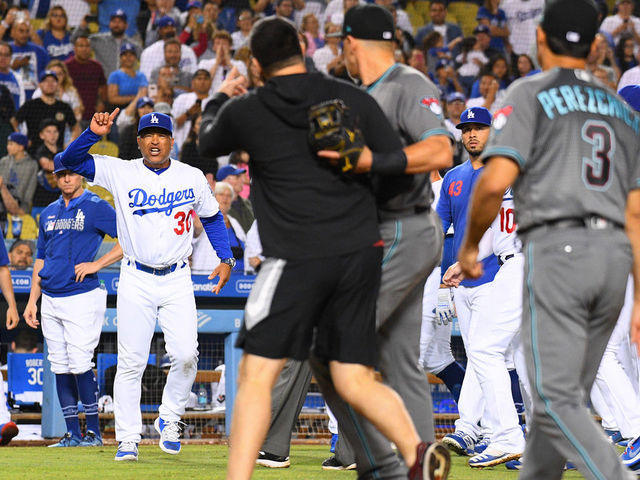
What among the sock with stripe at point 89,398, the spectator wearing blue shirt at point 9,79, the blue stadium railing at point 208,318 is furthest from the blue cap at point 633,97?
the spectator wearing blue shirt at point 9,79

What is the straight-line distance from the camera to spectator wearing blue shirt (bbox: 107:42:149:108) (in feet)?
44.9

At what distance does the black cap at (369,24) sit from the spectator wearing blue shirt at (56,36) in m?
10.9

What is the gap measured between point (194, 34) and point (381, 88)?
1117 centimetres

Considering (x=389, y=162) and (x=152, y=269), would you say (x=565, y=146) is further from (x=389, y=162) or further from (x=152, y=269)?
(x=152, y=269)

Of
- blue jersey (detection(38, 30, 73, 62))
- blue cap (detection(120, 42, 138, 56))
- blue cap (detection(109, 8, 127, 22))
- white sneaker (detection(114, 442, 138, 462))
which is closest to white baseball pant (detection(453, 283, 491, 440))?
white sneaker (detection(114, 442, 138, 462))

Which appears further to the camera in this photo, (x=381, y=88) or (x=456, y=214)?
(x=456, y=214)

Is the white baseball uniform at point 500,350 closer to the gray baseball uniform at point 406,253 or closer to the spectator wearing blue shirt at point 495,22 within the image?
the gray baseball uniform at point 406,253

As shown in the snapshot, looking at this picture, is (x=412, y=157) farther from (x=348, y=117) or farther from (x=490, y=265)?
(x=490, y=265)

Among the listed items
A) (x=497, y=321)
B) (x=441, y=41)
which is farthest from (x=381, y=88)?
(x=441, y=41)

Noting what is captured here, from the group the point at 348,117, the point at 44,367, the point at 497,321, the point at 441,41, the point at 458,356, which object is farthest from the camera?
the point at 441,41

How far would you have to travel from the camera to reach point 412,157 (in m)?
4.04

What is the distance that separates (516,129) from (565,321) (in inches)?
26.9

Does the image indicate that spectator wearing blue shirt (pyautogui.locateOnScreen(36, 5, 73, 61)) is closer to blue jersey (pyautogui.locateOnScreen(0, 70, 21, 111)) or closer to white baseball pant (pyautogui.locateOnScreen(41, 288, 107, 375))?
blue jersey (pyautogui.locateOnScreen(0, 70, 21, 111))

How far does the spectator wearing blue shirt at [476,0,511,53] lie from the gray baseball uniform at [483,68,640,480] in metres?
13.6
